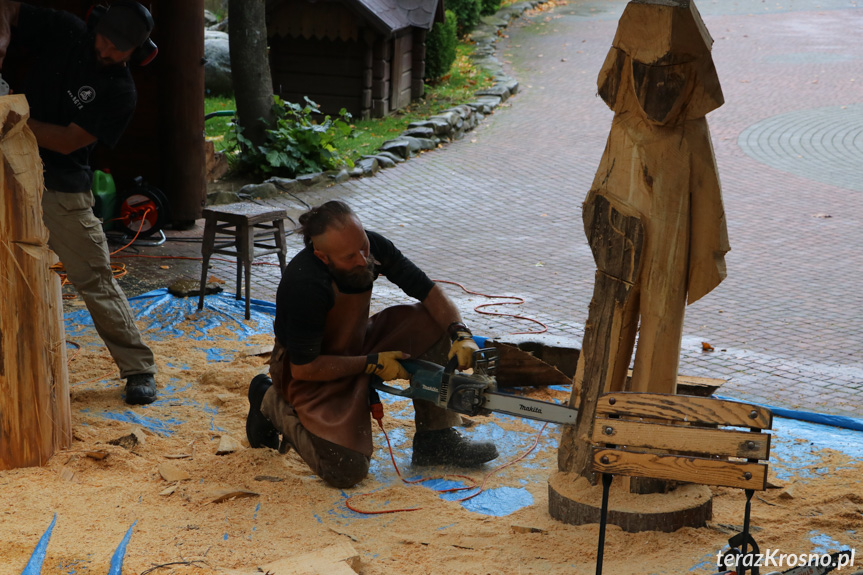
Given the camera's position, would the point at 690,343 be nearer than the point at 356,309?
No

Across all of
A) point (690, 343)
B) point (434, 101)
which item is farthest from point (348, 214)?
point (434, 101)

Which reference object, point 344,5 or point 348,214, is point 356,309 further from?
point 344,5

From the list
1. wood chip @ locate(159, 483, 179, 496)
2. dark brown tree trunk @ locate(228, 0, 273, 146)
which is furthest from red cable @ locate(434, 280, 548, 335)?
dark brown tree trunk @ locate(228, 0, 273, 146)

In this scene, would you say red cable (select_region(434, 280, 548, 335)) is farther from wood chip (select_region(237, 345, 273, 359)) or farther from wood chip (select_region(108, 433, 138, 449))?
wood chip (select_region(108, 433, 138, 449))

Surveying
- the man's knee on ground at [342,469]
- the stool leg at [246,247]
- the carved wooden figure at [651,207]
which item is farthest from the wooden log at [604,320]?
the stool leg at [246,247]

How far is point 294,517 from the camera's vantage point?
11.8 feet

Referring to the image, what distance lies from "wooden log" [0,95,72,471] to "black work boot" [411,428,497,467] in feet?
5.41

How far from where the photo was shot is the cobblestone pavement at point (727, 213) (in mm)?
5785

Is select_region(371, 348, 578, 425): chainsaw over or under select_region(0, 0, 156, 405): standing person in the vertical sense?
under

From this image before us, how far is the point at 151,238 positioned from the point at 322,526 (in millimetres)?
5027

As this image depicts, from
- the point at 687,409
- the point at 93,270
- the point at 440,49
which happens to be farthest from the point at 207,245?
the point at 440,49

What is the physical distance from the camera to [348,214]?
375 centimetres

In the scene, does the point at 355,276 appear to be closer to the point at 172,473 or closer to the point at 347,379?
the point at 347,379

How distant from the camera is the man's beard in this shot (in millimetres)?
3834
